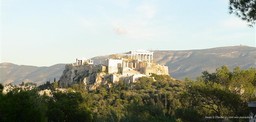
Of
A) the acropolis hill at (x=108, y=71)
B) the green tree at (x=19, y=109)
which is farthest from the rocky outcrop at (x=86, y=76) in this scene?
the green tree at (x=19, y=109)

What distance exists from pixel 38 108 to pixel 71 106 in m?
11.5

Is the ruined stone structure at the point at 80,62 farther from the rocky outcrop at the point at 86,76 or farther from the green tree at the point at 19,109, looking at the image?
the green tree at the point at 19,109

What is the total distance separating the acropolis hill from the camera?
10194cm

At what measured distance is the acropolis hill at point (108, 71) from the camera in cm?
10194

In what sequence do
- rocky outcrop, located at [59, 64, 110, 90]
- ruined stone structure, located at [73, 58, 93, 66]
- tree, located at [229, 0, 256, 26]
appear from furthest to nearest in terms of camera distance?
1. ruined stone structure, located at [73, 58, 93, 66]
2. rocky outcrop, located at [59, 64, 110, 90]
3. tree, located at [229, 0, 256, 26]

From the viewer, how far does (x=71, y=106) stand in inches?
1315

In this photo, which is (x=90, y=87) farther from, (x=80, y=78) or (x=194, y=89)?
(x=194, y=89)

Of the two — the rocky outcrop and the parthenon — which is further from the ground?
the parthenon

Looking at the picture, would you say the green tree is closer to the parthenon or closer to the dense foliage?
the dense foliage

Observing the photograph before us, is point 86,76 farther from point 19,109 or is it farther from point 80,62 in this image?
point 19,109

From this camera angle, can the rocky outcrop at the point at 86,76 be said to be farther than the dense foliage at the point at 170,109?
Yes

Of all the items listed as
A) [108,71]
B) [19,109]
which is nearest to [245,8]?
[19,109]

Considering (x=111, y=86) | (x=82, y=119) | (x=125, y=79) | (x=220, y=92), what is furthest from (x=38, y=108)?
(x=125, y=79)

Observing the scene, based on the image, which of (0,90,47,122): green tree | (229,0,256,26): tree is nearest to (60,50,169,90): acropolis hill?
(0,90,47,122): green tree
